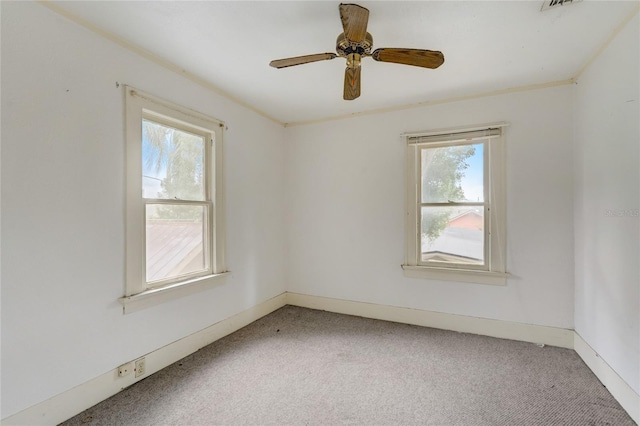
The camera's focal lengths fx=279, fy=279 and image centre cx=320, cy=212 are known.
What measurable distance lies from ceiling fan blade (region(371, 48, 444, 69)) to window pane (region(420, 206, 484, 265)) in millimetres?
1684

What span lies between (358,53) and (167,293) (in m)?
2.23

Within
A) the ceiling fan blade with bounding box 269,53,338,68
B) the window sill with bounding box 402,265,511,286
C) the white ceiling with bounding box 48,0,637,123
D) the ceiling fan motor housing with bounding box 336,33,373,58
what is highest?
the white ceiling with bounding box 48,0,637,123

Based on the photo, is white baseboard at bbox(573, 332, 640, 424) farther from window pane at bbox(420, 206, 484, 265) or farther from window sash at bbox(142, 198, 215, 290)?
window sash at bbox(142, 198, 215, 290)

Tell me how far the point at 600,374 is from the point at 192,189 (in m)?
3.50

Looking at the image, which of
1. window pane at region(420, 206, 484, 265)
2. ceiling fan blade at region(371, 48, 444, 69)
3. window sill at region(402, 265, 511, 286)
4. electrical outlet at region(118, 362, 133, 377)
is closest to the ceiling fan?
ceiling fan blade at region(371, 48, 444, 69)

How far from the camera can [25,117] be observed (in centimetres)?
150

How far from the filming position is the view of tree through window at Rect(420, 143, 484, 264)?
2852 mm

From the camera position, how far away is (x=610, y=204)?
1.93 meters

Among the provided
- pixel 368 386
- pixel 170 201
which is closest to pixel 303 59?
pixel 170 201

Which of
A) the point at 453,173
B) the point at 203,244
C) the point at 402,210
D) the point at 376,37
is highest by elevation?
the point at 376,37

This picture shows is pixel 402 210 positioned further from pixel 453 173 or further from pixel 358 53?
pixel 358 53

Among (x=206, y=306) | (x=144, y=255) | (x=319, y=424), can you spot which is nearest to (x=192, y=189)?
(x=144, y=255)

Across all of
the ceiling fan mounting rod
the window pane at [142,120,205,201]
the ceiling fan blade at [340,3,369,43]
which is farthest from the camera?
the window pane at [142,120,205,201]

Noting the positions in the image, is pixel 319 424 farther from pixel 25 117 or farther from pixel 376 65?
pixel 376 65
